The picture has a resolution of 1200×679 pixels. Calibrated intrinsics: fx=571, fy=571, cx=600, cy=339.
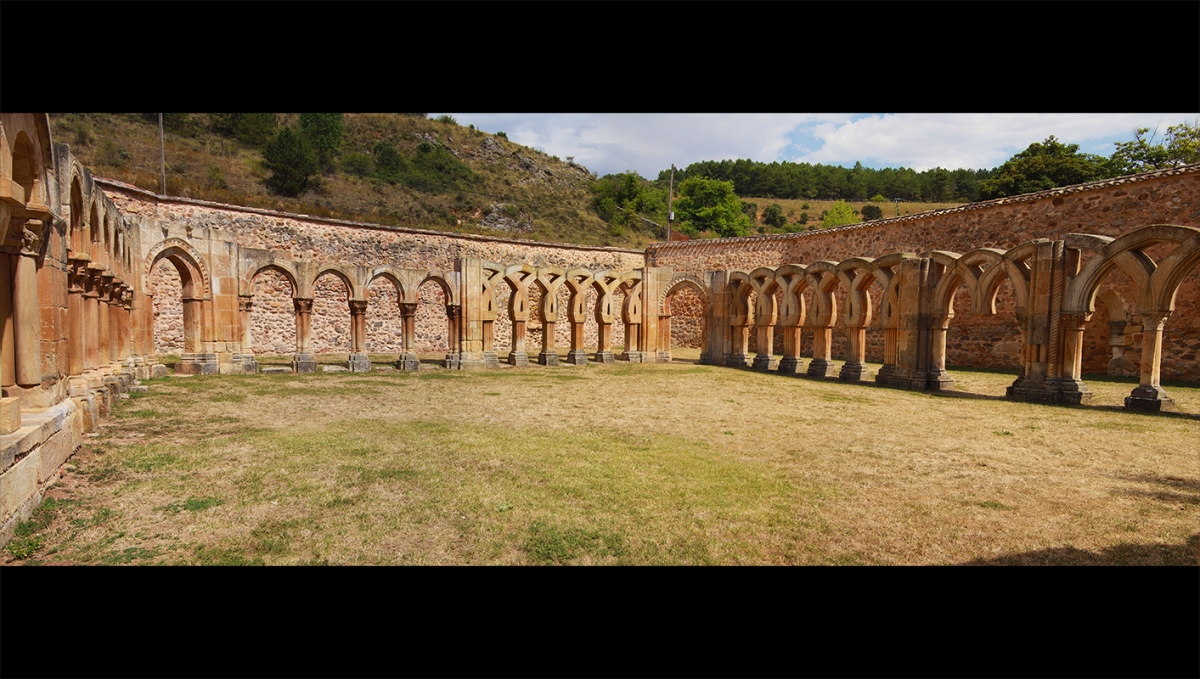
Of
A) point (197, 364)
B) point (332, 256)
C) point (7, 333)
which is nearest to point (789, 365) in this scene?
point (197, 364)

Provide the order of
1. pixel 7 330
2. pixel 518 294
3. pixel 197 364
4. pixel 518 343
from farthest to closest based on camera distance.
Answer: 1. pixel 518 343
2. pixel 518 294
3. pixel 197 364
4. pixel 7 330

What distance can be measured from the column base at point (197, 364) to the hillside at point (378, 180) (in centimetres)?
1276

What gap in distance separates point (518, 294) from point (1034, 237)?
57.2ft

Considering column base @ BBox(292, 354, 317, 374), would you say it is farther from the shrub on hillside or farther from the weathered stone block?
the shrub on hillside

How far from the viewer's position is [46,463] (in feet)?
17.0

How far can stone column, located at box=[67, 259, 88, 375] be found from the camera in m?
7.66

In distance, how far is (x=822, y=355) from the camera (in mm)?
17031

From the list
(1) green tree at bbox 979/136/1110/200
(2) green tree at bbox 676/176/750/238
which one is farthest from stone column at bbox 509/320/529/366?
(2) green tree at bbox 676/176/750/238

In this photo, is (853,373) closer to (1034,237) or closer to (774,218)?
(1034,237)

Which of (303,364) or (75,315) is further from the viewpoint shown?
(303,364)

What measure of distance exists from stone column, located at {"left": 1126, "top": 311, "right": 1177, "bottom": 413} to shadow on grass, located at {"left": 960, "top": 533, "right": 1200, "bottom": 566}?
8.25 meters

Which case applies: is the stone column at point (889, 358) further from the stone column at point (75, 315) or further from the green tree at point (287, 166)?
the green tree at point (287, 166)
